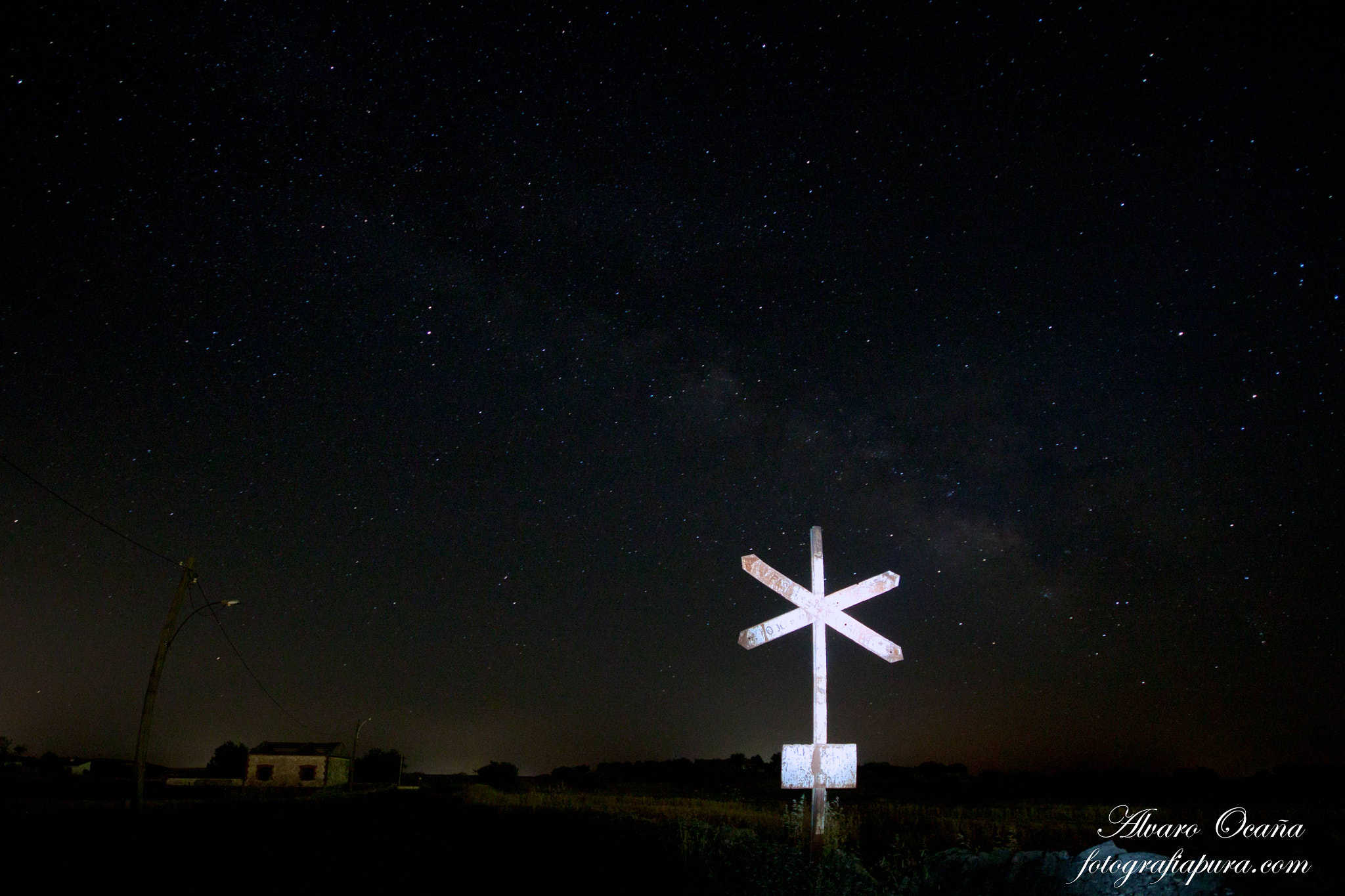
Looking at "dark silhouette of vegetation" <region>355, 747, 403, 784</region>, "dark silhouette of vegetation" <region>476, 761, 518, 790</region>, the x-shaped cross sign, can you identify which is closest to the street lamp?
the x-shaped cross sign

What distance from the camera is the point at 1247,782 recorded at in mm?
43969

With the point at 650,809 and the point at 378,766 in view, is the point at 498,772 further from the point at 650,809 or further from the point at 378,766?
the point at 650,809

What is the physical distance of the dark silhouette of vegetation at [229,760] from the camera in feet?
248

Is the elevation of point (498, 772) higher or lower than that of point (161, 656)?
lower

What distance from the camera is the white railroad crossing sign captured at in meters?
7.91

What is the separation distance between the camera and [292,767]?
193 feet

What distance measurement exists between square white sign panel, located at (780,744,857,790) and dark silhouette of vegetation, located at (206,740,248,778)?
82.1 m

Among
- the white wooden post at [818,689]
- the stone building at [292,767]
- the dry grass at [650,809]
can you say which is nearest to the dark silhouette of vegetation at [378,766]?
the stone building at [292,767]

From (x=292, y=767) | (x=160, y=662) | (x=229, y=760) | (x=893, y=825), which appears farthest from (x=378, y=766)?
(x=893, y=825)

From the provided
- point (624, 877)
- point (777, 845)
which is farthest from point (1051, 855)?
point (624, 877)

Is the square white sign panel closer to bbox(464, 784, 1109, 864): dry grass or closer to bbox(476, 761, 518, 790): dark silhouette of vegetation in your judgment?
bbox(464, 784, 1109, 864): dry grass

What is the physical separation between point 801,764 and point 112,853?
8284 mm

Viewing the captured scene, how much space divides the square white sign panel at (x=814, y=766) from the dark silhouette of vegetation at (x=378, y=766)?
275 ft

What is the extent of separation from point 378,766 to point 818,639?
292ft
